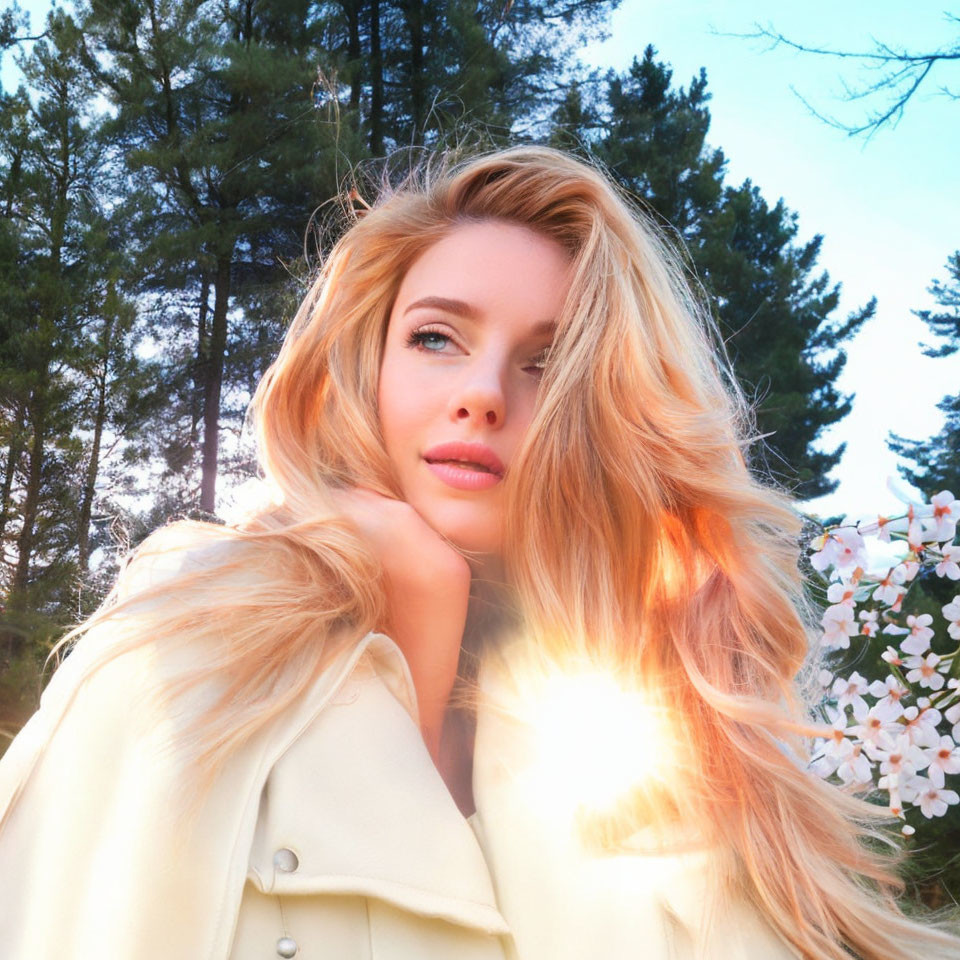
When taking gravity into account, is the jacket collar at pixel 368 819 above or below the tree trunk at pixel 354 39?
below

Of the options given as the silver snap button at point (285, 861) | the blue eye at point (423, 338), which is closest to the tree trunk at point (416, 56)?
the blue eye at point (423, 338)

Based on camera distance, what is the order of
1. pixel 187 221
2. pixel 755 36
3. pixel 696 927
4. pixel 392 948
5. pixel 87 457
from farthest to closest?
pixel 187 221, pixel 87 457, pixel 755 36, pixel 696 927, pixel 392 948

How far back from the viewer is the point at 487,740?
1.68 metres

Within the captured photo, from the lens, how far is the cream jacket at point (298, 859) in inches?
46.9

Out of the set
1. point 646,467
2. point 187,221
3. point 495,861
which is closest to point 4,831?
point 495,861

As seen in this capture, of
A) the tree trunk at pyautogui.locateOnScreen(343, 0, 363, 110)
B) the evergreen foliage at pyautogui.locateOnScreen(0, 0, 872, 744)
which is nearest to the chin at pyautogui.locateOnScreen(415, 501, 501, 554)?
the evergreen foliage at pyautogui.locateOnScreen(0, 0, 872, 744)

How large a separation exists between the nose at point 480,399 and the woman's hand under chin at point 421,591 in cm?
19

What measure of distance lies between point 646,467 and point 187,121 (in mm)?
11590

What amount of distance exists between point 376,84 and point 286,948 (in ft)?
39.6

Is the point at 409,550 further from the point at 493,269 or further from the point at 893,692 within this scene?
the point at 893,692

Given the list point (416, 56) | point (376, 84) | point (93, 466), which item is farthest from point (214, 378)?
point (416, 56)

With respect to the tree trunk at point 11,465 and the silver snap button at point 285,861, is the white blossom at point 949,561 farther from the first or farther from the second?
the tree trunk at point 11,465

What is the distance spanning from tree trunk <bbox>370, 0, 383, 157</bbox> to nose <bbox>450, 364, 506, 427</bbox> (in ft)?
34.0

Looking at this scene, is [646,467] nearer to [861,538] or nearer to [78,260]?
[861,538]
